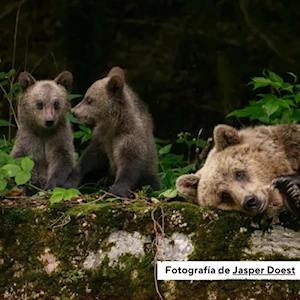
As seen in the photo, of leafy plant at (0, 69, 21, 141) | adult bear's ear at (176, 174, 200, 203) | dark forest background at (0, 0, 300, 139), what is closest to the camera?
adult bear's ear at (176, 174, 200, 203)

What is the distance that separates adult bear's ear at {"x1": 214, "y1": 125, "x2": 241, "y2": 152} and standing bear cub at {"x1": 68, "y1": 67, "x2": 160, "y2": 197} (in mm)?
1097

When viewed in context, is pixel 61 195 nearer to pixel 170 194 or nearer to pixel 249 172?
pixel 170 194

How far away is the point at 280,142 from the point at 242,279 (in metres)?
1.14

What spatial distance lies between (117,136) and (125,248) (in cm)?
160

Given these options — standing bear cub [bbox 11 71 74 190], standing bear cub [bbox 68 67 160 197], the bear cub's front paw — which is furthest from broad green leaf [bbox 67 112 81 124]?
the bear cub's front paw

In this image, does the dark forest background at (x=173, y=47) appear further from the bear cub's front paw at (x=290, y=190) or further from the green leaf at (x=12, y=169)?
the bear cub's front paw at (x=290, y=190)

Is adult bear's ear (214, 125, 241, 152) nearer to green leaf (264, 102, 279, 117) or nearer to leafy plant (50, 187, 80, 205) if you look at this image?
green leaf (264, 102, 279, 117)

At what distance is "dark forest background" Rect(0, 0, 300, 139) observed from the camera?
32.0 ft

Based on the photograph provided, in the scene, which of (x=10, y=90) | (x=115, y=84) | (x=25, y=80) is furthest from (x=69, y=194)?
(x=10, y=90)

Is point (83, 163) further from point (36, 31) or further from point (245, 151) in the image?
point (36, 31)

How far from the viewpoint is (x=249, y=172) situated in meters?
6.36

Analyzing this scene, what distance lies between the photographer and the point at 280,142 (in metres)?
6.71

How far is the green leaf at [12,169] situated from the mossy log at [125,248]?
0.28 metres

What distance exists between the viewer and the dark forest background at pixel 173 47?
977 cm
